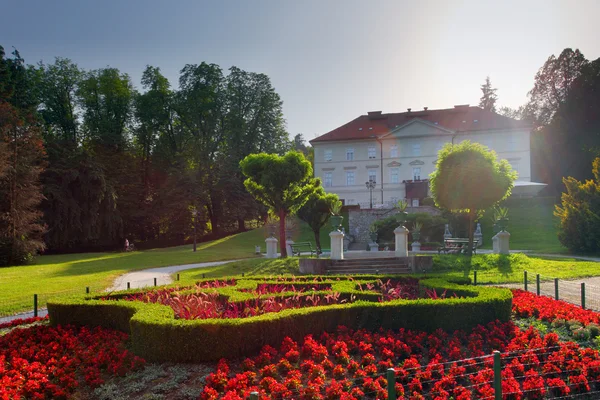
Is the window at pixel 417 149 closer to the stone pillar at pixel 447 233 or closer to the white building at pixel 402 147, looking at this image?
the white building at pixel 402 147

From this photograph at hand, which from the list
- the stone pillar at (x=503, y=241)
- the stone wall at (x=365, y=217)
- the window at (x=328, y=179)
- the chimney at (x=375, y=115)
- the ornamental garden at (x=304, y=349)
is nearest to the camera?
the ornamental garden at (x=304, y=349)

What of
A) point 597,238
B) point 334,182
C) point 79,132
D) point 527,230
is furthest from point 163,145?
point 597,238

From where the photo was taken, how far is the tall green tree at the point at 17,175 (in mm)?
29172

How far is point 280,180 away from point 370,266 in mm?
6404

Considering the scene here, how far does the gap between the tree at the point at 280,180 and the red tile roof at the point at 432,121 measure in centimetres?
3000

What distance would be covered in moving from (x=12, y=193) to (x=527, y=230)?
3731cm

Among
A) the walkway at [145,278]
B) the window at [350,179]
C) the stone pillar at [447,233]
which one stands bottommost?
the walkway at [145,278]

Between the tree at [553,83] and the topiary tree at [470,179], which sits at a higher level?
the tree at [553,83]

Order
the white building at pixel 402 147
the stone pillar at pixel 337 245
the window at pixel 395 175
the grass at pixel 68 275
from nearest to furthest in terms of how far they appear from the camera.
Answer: the grass at pixel 68 275 < the stone pillar at pixel 337 245 < the white building at pixel 402 147 < the window at pixel 395 175

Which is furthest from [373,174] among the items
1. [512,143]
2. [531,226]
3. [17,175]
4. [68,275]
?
[68,275]

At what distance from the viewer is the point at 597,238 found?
84.0ft

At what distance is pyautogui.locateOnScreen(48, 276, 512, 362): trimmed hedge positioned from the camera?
22.4 ft

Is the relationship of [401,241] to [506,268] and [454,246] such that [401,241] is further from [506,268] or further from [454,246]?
[454,246]

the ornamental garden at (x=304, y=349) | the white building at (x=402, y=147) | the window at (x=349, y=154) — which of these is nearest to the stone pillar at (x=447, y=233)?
the white building at (x=402, y=147)
